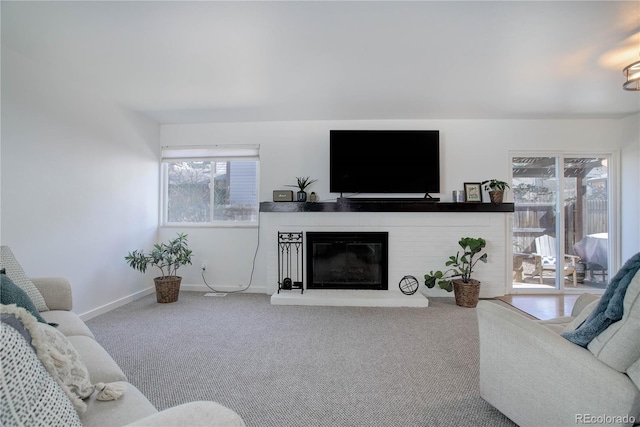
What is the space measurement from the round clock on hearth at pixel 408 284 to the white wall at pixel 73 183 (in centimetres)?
333

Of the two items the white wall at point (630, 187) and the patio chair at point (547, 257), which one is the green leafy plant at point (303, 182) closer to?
the patio chair at point (547, 257)

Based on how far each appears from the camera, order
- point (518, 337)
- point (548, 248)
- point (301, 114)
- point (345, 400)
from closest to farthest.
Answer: point (518, 337), point (345, 400), point (301, 114), point (548, 248)

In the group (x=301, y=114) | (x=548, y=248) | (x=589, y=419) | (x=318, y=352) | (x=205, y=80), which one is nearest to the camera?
(x=589, y=419)

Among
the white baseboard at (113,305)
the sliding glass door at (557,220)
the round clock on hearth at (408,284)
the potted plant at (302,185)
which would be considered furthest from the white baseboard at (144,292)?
the sliding glass door at (557,220)

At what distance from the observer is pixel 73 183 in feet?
8.87

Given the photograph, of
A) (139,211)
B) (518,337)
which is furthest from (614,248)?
(139,211)

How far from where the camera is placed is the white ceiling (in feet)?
5.67

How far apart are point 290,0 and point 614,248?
490 cm

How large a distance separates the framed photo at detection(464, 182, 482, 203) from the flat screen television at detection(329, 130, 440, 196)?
16.5 inches

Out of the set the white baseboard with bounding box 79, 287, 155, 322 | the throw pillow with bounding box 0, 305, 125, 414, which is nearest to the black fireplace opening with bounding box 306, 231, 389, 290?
the white baseboard with bounding box 79, 287, 155, 322

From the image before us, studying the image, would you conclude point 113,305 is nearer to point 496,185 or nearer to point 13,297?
point 13,297

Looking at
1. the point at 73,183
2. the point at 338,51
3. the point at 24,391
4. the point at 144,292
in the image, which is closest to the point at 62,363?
the point at 24,391

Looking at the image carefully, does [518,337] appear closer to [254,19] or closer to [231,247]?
[254,19]

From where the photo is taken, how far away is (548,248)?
3.85 meters
